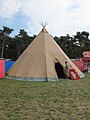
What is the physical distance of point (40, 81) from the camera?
1328cm

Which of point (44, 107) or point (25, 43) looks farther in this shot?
point (25, 43)

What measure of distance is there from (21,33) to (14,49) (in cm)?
599

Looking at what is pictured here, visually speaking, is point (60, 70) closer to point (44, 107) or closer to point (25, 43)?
point (44, 107)

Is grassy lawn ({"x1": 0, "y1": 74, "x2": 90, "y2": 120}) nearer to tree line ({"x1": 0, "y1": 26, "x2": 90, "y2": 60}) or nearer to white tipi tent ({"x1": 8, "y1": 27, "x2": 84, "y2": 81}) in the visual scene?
white tipi tent ({"x1": 8, "y1": 27, "x2": 84, "y2": 81})

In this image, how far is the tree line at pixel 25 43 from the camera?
4794cm

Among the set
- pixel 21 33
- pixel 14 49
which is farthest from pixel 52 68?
pixel 21 33

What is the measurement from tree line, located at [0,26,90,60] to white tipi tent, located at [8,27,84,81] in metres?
31.2

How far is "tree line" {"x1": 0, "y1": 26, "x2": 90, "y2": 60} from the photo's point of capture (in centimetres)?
4794

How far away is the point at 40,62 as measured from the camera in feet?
47.1

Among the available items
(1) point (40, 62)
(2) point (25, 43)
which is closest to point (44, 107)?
(1) point (40, 62)

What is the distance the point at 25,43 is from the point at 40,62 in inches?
1412

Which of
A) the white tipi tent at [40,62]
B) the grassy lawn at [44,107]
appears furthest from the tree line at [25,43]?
the grassy lawn at [44,107]

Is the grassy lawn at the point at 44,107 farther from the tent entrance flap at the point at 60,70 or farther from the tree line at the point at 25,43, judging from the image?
the tree line at the point at 25,43

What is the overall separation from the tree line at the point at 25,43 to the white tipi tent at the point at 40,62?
102 feet
